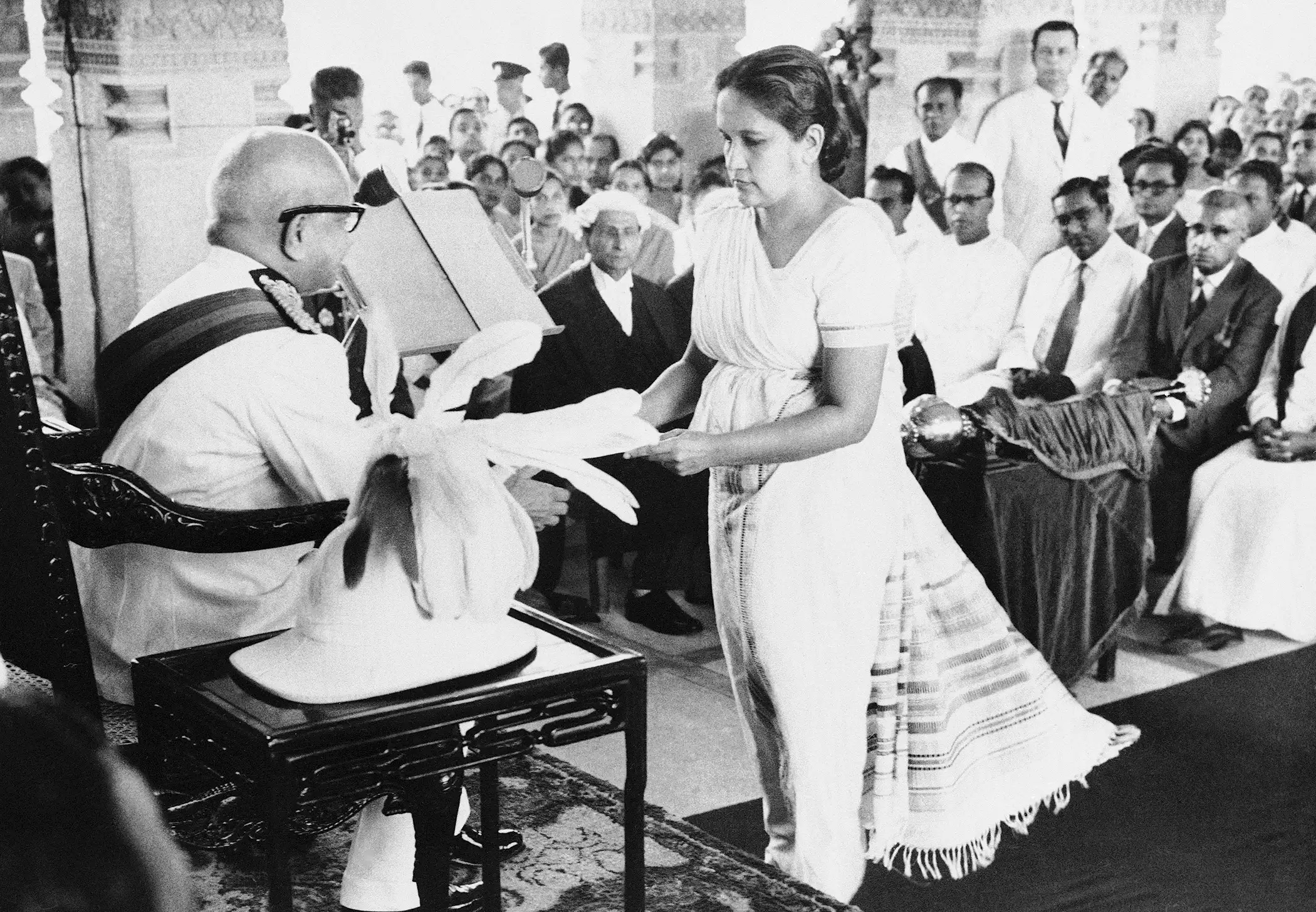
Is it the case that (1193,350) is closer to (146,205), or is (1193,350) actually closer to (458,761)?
(146,205)

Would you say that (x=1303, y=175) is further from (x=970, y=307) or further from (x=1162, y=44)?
(x=970, y=307)

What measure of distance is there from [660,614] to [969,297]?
6.12ft

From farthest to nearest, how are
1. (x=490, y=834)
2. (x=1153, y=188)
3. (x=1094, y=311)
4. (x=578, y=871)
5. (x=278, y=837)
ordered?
(x=1153, y=188)
(x=1094, y=311)
(x=578, y=871)
(x=490, y=834)
(x=278, y=837)

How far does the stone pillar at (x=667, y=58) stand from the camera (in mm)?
8859

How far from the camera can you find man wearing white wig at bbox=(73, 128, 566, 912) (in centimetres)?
247

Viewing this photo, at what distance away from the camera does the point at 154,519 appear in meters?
2.31

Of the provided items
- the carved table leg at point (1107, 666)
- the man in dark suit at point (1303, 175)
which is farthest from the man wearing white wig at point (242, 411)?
the man in dark suit at point (1303, 175)

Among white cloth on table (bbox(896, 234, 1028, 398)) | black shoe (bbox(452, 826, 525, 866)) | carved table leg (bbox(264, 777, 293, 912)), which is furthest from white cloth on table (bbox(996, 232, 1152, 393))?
carved table leg (bbox(264, 777, 293, 912))

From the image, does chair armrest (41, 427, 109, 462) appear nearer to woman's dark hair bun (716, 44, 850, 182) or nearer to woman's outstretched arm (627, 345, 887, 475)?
woman's outstretched arm (627, 345, 887, 475)

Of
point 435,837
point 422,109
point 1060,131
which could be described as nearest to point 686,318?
point 1060,131

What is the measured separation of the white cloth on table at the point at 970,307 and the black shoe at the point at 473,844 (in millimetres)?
3595

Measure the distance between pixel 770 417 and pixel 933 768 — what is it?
794 mm

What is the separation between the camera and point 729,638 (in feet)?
9.75

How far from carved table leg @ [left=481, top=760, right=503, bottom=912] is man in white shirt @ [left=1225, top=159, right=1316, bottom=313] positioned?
5042 mm
